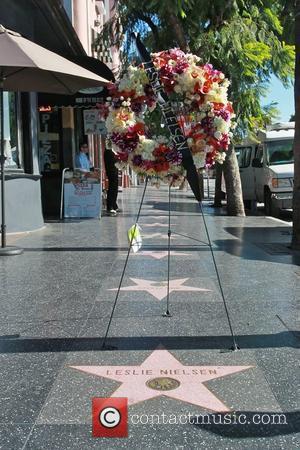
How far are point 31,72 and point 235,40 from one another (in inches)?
200

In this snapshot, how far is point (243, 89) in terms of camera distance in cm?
1265

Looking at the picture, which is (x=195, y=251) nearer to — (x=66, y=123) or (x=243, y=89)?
(x=243, y=89)

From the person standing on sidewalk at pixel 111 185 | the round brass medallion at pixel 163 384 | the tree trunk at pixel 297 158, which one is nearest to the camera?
the round brass medallion at pixel 163 384

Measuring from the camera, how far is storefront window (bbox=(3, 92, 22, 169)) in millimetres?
10625

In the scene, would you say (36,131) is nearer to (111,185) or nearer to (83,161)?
(83,161)

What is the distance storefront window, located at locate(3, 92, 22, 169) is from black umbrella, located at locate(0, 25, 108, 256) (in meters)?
1.38

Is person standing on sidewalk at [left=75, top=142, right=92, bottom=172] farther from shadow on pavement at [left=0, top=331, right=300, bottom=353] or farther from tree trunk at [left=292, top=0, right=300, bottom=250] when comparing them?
shadow on pavement at [left=0, top=331, right=300, bottom=353]

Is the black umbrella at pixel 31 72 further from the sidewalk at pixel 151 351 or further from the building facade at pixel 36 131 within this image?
the sidewalk at pixel 151 351

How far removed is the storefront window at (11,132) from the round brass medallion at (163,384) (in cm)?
760

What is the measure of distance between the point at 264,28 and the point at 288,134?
4268 mm

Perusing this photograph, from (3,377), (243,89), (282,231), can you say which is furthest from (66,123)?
(3,377)

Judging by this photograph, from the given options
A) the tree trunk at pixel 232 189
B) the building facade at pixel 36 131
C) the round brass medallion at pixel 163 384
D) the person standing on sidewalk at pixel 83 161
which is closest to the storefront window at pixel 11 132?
the building facade at pixel 36 131

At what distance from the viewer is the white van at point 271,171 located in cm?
1488

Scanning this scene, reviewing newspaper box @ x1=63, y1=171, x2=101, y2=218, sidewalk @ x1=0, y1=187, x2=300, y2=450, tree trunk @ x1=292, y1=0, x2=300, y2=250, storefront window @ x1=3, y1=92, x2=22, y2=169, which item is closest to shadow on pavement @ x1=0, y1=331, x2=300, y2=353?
sidewalk @ x1=0, y1=187, x2=300, y2=450
